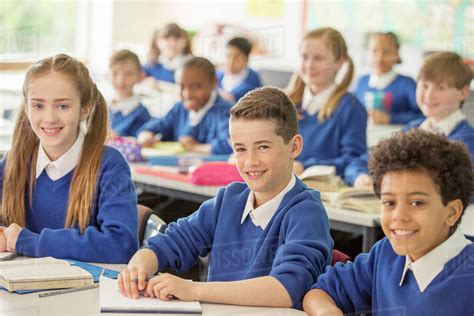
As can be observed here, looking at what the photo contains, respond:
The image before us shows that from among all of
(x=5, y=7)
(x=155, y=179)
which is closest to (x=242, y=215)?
(x=155, y=179)

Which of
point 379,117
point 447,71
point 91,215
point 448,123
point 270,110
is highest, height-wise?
point 447,71

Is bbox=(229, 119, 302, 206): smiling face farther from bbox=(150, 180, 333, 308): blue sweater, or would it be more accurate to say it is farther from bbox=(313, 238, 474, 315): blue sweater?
bbox=(313, 238, 474, 315): blue sweater

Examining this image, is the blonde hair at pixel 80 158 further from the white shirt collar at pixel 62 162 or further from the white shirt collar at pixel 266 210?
the white shirt collar at pixel 266 210

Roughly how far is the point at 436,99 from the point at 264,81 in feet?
9.42

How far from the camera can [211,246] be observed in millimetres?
2166

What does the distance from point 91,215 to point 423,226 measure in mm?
987

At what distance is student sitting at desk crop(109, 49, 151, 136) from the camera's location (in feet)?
15.5

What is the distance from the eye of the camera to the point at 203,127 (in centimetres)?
439

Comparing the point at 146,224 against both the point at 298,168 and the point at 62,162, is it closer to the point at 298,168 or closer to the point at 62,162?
the point at 62,162

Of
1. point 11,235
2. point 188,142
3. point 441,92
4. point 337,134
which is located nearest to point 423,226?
point 11,235

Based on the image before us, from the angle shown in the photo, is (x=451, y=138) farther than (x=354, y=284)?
Yes

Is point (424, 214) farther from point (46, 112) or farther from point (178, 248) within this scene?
point (46, 112)

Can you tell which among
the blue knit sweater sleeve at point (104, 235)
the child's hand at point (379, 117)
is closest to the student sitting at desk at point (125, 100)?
the child's hand at point (379, 117)

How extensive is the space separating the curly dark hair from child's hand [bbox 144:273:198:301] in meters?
0.48
